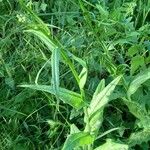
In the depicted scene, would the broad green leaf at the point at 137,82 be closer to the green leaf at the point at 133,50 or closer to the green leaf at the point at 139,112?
the green leaf at the point at 139,112

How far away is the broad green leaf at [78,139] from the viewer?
1347 millimetres

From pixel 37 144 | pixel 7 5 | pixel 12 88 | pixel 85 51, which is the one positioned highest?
pixel 7 5

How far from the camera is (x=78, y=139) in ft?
4.55

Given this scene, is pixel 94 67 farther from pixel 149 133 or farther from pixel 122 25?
pixel 149 133

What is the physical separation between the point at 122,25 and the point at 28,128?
635 mm

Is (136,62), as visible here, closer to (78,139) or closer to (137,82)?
(137,82)

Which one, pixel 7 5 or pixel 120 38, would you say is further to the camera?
pixel 7 5

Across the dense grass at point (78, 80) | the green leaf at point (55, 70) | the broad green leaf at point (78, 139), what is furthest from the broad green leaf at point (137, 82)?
the green leaf at point (55, 70)

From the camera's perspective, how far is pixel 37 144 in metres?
1.70

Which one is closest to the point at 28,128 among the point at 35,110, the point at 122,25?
the point at 35,110

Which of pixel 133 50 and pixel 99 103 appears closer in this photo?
pixel 99 103

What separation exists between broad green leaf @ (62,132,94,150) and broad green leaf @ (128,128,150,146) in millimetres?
196

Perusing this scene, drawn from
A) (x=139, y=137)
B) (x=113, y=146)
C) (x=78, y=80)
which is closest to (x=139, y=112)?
(x=139, y=137)

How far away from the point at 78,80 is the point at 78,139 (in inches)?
7.5
